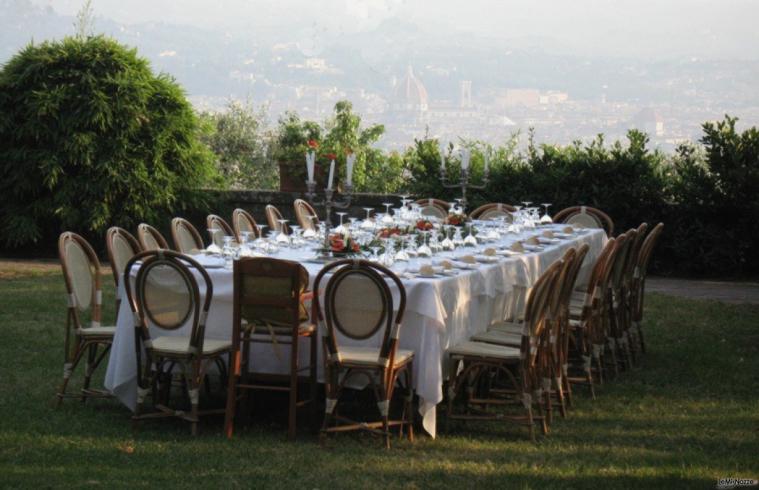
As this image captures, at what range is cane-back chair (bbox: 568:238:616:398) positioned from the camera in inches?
321

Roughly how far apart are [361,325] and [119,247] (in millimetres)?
2072

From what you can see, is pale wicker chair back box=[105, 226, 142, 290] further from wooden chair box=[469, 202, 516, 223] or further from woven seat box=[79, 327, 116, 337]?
wooden chair box=[469, 202, 516, 223]

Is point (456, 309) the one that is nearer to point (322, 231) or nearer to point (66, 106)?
point (322, 231)

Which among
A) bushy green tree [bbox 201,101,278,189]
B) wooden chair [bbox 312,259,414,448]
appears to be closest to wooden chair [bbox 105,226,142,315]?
wooden chair [bbox 312,259,414,448]

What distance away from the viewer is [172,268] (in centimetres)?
666

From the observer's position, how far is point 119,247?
7.80 m

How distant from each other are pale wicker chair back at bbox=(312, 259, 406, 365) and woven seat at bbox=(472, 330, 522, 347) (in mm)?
1103

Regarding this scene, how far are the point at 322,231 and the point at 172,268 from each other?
2.25m

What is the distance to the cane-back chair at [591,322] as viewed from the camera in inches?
321

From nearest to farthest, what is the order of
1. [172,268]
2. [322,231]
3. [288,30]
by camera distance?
[172,268] → [322,231] → [288,30]

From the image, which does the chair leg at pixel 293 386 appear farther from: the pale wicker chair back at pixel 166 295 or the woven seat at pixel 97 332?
the woven seat at pixel 97 332

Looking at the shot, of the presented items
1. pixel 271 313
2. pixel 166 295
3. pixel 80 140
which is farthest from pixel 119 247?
pixel 80 140

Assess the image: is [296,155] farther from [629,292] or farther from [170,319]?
[170,319]

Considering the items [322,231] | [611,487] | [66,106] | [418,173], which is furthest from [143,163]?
[611,487]
